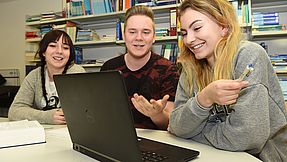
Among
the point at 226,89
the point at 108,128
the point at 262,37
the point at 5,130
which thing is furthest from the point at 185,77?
the point at 262,37

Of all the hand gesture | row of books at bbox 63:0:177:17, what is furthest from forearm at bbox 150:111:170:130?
row of books at bbox 63:0:177:17

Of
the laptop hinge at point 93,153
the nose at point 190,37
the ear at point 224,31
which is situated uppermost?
the ear at point 224,31

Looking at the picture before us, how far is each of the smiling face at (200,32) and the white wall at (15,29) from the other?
3.11 m

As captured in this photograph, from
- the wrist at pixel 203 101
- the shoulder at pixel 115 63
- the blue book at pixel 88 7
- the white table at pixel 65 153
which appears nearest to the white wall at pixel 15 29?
the blue book at pixel 88 7

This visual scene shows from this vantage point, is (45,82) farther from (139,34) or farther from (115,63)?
(139,34)

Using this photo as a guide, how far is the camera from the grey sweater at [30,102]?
148 cm

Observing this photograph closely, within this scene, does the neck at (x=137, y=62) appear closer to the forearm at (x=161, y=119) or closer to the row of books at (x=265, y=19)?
the forearm at (x=161, y=119)

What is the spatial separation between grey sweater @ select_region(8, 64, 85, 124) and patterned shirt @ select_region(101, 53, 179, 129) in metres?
0.45

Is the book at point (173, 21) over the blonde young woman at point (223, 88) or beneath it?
over

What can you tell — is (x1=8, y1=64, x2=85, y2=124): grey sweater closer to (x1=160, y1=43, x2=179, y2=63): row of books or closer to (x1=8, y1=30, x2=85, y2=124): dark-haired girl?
(x1=8, y1=30, x2=85, y2=124): dark-haired girl

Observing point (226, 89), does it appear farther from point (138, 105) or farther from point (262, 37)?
point (262, 37)

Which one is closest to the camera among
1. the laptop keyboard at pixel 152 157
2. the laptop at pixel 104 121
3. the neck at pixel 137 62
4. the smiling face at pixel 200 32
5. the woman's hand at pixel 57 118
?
the laptop at pixel 104 121

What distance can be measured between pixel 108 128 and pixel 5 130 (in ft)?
1.68

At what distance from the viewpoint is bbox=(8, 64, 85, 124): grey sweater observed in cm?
148
